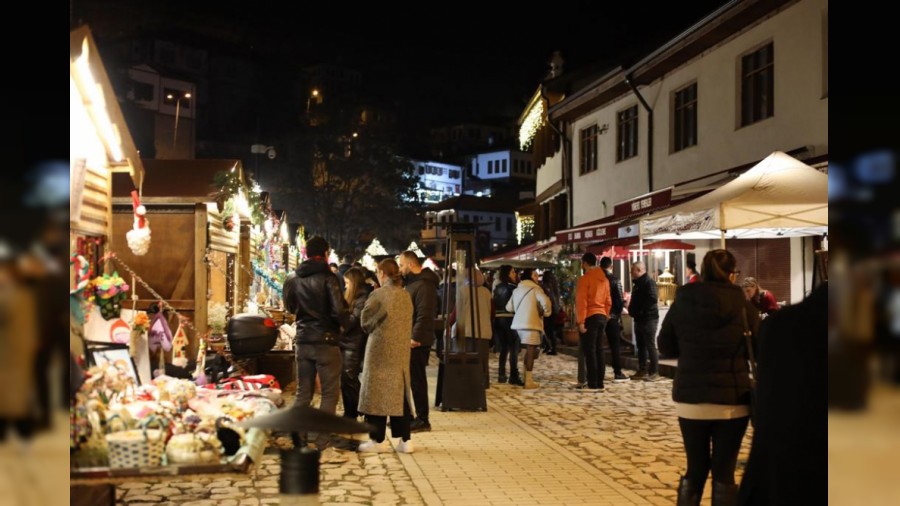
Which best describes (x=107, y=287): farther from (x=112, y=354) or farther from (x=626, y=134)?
(x=626, y=134)

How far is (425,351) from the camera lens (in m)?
11.3

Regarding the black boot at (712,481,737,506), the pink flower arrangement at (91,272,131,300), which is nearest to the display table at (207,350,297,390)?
the pink flower arrangement at (91,272,131,300)

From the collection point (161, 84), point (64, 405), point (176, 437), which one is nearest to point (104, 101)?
point (176, 437)

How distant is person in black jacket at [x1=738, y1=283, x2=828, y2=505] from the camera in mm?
4438

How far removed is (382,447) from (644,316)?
308 inches

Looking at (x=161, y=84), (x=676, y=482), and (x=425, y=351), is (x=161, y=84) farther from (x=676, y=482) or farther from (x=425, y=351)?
(x=676, y=482)

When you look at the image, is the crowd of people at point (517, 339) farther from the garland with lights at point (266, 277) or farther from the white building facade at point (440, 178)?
the white building facade at point (440, 178)

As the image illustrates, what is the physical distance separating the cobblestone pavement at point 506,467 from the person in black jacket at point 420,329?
32 cm

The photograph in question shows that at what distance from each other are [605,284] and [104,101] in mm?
10488

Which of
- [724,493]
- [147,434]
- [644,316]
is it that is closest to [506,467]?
[724,493]

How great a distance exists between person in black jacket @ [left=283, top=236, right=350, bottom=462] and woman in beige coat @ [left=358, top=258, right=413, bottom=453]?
317 millimetres

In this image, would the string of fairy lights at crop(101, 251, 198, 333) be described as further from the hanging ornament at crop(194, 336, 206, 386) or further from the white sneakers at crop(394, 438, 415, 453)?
the white sneakers at crop(394, 438, 415, 453)

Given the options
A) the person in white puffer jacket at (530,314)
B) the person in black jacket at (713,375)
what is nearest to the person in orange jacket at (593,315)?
the person in white puffer jacket at (530,314)

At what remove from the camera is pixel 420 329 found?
11.2 meters
